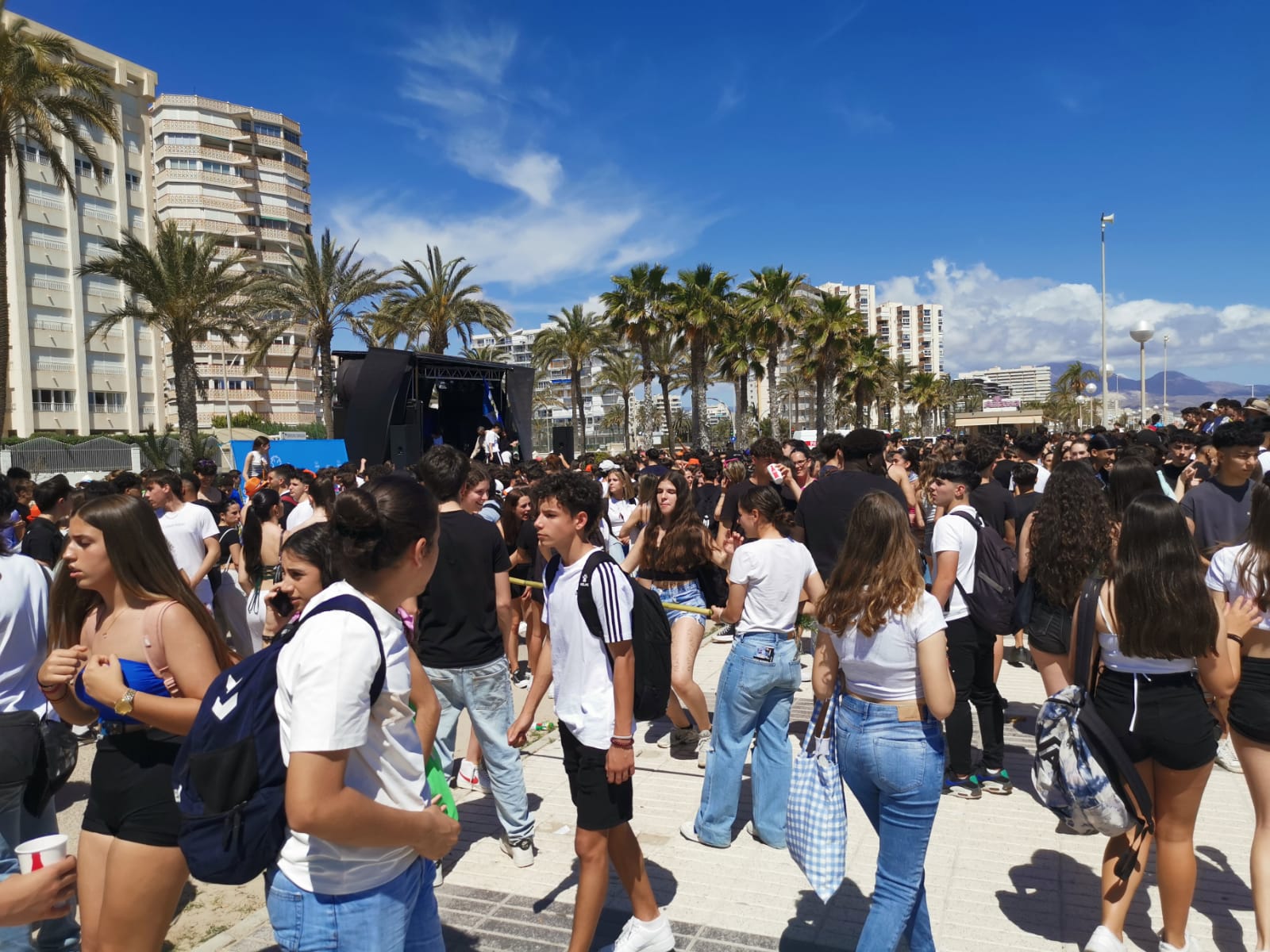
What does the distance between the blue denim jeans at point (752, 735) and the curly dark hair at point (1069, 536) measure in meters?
1.28

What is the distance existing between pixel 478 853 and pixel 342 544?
303cm

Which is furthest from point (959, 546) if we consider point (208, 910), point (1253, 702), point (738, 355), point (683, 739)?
point (738, 355)

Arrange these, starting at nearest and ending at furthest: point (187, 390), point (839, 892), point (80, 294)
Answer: point (839, 892) < point (187, 390) < point (80, 294)

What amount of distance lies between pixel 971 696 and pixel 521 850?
2.80 m

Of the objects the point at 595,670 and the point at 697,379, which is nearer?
the point at 595,670

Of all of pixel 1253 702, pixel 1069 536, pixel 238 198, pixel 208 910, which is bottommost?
pixel 208 910

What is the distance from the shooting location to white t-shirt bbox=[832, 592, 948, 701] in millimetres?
2963

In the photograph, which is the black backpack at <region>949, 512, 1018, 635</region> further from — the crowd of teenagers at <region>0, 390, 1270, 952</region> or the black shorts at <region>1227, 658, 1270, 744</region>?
the black shorts at <region>1227, 658, 1270, 744</region>

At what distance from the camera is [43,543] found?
248 inches

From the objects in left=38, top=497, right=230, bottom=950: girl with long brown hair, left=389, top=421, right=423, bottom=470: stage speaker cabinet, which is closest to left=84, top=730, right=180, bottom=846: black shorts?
left=38, top=497, right=230, bottom=950: girl with long brown hair

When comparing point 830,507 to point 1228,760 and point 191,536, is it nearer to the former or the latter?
point 1228,760

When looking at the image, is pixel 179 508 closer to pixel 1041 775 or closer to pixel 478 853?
pixel 478 853

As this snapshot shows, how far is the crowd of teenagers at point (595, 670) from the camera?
6.59 feet

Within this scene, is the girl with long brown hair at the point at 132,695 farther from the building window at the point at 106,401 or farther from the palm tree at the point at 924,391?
the palm tree at the point at 924,391
